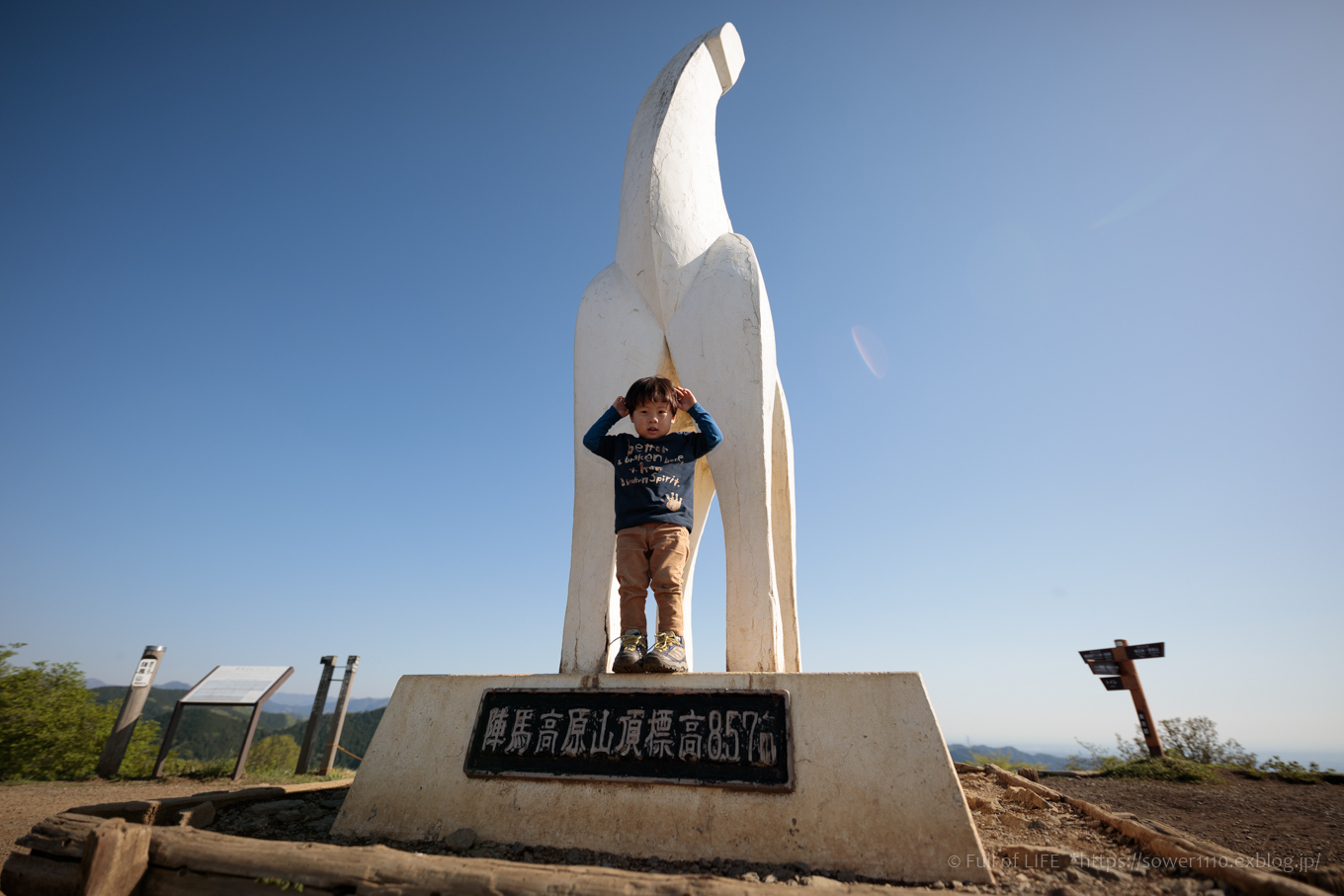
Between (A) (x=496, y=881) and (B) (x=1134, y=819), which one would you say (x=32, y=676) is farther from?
(B) (x=1134, y=819)

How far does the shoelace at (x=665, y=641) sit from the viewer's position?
2.71m

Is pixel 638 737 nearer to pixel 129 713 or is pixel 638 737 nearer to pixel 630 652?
pixel 630 652

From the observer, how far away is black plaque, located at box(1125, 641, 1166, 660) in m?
9.07

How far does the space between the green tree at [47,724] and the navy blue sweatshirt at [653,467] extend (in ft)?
28.3

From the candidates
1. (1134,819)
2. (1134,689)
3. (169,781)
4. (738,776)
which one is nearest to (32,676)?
(169,781)

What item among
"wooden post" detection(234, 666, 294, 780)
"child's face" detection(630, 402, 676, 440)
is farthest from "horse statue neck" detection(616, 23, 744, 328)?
"wooden post" detection(234, 666, 294, 780)

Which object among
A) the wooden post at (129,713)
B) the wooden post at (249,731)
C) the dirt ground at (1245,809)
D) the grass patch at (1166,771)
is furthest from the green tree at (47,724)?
the grass patch at (1166,771)

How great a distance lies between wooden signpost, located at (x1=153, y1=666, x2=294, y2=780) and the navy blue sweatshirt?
6645mm

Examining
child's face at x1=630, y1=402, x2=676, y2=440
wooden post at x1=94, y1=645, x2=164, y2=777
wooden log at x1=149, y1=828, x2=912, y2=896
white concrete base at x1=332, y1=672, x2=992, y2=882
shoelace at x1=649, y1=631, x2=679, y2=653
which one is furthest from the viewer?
wooden post at x1=94, y1=645, x2=164, y2=777

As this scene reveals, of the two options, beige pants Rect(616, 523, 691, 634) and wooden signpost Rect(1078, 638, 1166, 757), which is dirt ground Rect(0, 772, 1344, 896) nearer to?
→ beige pants Rect(616, 523, 691, 634)

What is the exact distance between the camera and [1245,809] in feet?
16.0

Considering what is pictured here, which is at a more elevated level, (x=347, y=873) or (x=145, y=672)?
(x=145, y=672)

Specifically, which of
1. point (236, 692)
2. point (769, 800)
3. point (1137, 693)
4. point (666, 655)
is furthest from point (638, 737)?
point (1137, 693)

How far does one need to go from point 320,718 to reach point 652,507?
7.67 meters
